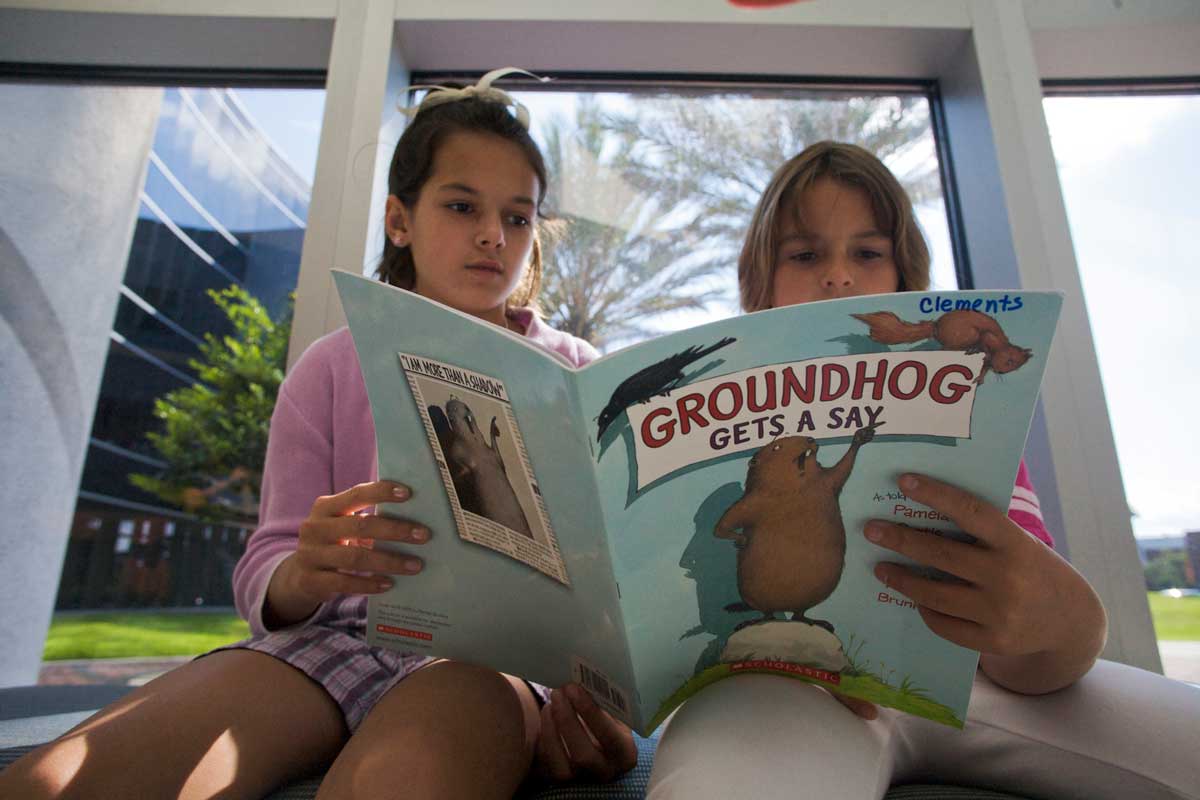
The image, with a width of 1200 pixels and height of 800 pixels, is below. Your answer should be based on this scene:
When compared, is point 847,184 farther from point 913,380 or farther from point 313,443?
point 313,443

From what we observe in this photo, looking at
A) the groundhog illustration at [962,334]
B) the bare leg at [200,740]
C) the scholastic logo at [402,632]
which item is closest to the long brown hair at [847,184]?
the groundhog illustration at [962,334]

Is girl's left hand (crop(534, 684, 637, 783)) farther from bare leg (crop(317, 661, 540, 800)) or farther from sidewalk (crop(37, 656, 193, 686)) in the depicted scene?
sidewalk (crop(37, 656, 193, 686))

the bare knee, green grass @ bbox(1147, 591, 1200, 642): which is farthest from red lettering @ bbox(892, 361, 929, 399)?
green grass @ bbox(1147, 591, 1200, 642)

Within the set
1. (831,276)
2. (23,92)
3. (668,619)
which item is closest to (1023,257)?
(831,276)

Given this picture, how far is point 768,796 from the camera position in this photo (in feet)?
1.53

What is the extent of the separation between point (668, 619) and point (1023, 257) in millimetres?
1195

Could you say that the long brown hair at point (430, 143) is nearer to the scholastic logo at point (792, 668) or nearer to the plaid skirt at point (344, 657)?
the plaid skirt at point (344, 657)

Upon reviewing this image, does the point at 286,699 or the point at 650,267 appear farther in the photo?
the point at 650,267

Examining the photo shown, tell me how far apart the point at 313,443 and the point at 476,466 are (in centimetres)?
44

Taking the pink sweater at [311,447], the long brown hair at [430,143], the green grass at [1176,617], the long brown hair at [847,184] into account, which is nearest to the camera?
the pink sweater at [311,447]

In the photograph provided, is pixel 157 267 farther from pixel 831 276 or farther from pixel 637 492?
pixel 637 492

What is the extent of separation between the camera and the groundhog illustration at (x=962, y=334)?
1.50 ft

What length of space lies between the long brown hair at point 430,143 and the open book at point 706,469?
59 centimetres

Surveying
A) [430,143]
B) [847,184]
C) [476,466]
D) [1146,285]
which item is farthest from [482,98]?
[1146,285]
